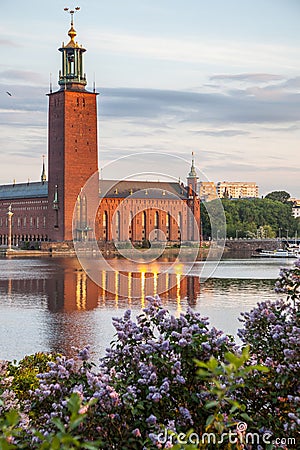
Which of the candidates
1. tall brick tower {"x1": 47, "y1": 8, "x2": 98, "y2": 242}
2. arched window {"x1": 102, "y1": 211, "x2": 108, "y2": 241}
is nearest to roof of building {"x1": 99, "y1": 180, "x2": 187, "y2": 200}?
arched window {"x1": 102, "y1": 211, "x2": 108, "y2": 241}

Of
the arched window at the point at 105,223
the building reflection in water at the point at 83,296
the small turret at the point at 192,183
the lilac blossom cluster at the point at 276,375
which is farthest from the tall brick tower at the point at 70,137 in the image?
the lilac blossom cluster at the point at 276,375

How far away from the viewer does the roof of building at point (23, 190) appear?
210ft

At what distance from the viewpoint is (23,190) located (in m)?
68.2

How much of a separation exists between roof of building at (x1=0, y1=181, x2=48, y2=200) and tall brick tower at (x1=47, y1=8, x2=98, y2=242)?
5278 millimetres

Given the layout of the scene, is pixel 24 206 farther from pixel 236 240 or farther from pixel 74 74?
pixel 236 240

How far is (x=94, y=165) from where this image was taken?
2254 inches

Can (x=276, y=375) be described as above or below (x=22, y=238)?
below

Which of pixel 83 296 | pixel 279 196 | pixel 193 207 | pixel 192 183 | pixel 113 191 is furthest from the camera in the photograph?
pixel 279 196

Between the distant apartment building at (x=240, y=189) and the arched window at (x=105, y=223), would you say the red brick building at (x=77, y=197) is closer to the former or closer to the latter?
the arched window at (x=105, y=223)

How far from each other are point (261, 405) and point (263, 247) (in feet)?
230

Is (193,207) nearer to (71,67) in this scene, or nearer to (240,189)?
(71,67)

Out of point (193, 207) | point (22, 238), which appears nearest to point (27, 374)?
point (22, 238)

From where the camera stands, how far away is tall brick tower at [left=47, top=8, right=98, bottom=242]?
2207 inches

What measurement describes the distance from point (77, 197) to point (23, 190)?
1240 centimetres
